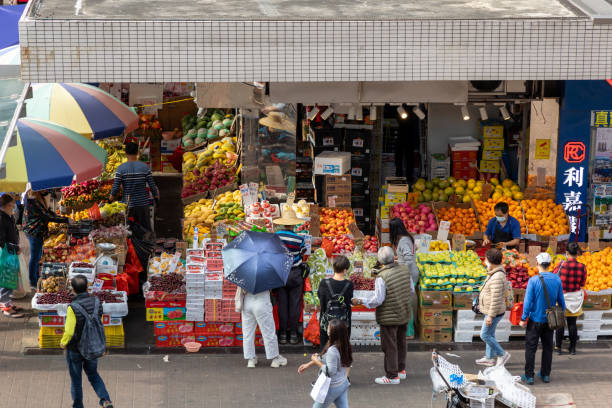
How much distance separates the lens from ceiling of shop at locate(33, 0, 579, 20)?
10211 mm

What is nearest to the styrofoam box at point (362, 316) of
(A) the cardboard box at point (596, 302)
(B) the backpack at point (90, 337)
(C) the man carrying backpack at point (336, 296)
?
(C) the man carrying backpack at point (336, 296)

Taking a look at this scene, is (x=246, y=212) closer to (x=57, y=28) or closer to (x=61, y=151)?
(x=61, y=151)

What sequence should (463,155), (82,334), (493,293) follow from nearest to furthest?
(82,334) < (493,293) < (463,155)

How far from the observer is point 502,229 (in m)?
12.2

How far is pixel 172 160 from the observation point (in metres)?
18.7

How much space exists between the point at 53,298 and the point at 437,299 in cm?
440

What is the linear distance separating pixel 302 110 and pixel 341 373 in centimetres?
766

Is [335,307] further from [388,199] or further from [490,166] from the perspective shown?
[490,166]

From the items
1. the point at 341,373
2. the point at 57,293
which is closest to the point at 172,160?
the point at 57,293

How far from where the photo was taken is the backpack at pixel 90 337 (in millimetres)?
8711

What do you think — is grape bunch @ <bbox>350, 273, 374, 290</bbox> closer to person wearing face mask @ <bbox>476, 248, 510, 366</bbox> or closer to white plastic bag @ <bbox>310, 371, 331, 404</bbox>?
person wearing face mask @ <bbox>476, 248, 510, 366</bbox>

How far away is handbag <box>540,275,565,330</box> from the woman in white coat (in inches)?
115

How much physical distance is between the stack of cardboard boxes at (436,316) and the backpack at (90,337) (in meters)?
3.96

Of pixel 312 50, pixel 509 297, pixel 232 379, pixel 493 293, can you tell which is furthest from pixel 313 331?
pixel 312 50
